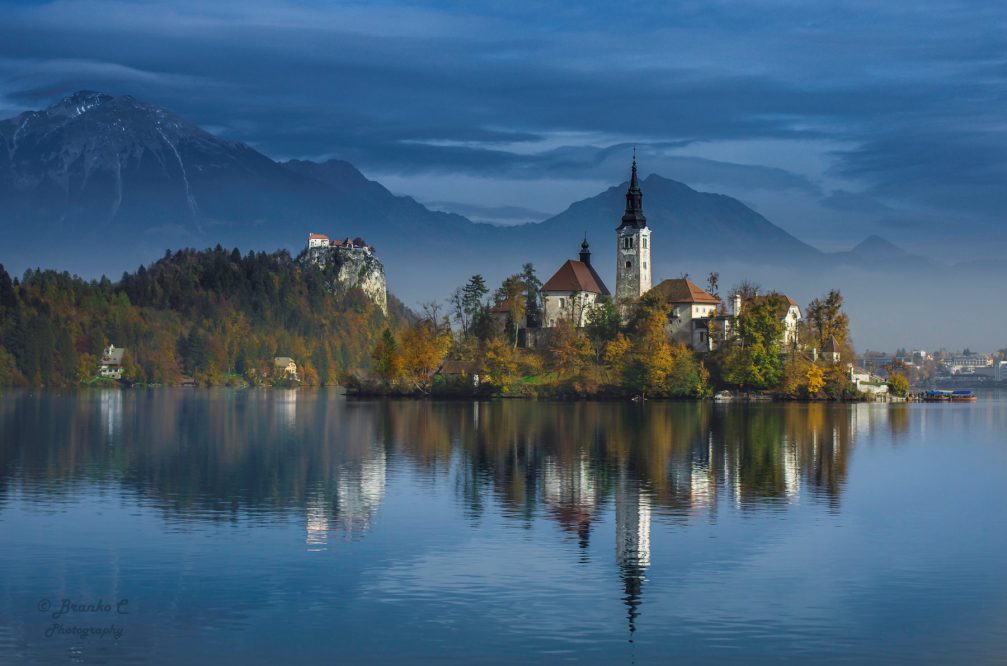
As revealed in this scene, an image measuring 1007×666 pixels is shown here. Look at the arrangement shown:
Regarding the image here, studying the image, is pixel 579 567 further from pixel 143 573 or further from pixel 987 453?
pixel 987 453

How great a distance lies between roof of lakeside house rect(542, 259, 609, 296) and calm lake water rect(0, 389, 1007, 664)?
113m

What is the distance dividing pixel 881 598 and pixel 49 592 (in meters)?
20.3

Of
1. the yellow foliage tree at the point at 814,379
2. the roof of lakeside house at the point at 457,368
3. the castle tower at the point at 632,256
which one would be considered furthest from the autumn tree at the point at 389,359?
the yellow foliage tree at the point at 814,379

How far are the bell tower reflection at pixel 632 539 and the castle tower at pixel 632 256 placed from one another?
135 metres

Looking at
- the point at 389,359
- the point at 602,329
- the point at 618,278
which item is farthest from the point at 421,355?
the point at 618,278

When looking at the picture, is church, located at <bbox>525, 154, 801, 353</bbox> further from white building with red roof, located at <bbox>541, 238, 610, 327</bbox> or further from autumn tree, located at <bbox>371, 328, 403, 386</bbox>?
autumn tree, located at <bbox>371, 328, 403, 386</bbox>

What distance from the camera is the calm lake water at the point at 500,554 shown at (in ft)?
92.9

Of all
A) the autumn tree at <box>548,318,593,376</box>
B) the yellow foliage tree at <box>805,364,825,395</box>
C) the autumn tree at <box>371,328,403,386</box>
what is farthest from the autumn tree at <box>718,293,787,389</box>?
the autumn tree at <box>371,328,403,386</box>

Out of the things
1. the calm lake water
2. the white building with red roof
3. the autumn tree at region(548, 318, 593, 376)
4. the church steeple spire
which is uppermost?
the church steeple spire

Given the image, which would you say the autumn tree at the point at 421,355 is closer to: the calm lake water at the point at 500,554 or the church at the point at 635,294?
the church at the point at 635,294

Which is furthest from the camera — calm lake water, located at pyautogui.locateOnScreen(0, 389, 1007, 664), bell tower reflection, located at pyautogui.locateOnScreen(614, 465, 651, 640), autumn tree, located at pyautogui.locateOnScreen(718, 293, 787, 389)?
autumn tree, located at pyautogui.locateOnScreen(718, 293, 787, 389)

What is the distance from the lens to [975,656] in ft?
89.7

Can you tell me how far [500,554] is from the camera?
38.3 m

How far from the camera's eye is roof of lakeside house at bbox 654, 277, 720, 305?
177 m
